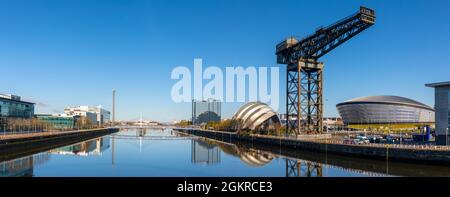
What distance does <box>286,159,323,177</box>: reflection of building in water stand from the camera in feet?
86.7

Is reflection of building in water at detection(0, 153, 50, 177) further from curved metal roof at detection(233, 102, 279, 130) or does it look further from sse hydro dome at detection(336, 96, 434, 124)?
sse hydro dome at detection(336, 96, 434, 124)

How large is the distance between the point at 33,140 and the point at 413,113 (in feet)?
363

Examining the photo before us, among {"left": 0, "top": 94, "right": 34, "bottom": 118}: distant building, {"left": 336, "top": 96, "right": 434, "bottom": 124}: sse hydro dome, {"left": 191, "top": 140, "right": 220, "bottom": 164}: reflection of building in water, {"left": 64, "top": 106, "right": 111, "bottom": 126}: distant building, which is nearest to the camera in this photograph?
{"left": 191, "top": 140, "right": 220, "bottom": 164}: reflection of building in water

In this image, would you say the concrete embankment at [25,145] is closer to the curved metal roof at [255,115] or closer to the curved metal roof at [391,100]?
the curved metal roof at [255,115]

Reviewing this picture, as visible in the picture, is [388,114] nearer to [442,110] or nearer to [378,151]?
[442,110]

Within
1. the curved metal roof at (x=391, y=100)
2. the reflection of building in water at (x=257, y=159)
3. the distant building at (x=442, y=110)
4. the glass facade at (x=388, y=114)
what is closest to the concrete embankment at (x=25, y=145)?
the reflection of building in water at (x=257, y=159)

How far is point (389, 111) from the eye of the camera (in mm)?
114125

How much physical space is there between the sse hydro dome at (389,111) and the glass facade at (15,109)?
10323cm

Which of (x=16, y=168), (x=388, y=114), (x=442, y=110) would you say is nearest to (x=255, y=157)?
(x=442, y=110)

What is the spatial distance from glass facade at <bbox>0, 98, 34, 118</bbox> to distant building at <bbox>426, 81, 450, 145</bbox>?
84.3m

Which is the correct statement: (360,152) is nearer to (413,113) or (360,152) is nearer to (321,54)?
(321,54)

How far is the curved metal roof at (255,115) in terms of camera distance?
3351 inches

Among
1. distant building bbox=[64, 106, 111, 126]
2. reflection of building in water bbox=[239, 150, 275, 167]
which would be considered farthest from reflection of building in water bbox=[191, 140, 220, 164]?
distant building bbox=[64, 106, 111, 126]
